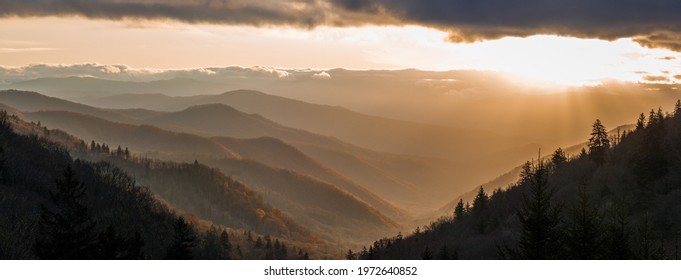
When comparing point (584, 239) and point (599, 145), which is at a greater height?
point (584, 239)

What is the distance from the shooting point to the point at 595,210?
30328 mm

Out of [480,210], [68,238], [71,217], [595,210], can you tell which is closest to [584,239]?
[595,210]

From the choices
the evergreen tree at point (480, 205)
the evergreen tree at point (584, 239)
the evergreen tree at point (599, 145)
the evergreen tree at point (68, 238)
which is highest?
the evergreen tree at point (584, 239)

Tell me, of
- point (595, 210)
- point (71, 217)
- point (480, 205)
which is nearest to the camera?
point (595, 210)

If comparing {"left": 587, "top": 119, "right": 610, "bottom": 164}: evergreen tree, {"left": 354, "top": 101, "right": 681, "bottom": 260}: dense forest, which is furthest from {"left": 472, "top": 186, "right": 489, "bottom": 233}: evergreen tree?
{"left": 587, "top": 119, "right": 610, "bottom": 164}: evergreen tree

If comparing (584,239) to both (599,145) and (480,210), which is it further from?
(480,210)

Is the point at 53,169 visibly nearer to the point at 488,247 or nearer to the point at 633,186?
the point at 488,247

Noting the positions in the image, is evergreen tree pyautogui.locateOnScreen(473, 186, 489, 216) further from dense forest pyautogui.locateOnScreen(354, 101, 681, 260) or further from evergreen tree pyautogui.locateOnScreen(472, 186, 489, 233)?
dense forest pyautogui.locateOnScreen(354, 101, 681, 260)

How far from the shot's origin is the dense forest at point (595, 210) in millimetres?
29422

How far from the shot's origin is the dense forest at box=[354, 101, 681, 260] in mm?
29422

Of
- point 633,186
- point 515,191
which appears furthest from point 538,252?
point 515,191

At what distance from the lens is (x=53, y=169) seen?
15912 cm

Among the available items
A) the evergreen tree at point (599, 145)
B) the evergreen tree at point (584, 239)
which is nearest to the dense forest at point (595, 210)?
the evergreen tree at point (584, 239)

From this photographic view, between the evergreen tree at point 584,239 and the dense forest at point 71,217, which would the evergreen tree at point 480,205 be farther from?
the evergreen tree at point 584,239
